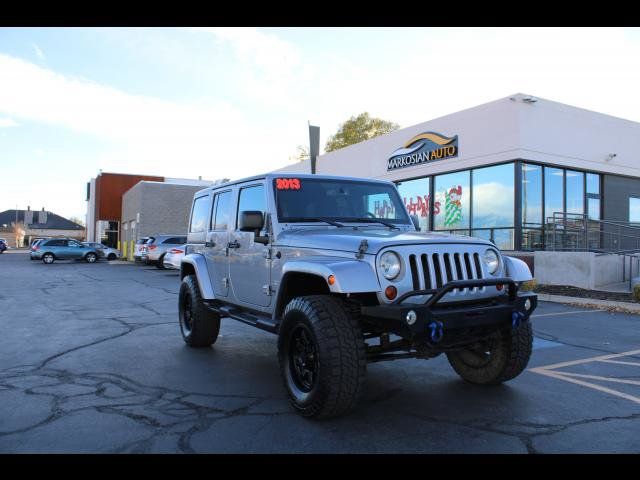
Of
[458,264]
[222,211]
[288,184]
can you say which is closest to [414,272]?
[458,264]

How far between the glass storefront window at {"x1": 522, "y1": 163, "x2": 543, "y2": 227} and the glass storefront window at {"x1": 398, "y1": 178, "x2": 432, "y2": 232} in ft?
13.7

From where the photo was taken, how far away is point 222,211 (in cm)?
623

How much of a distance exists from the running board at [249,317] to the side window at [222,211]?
94 centimetres

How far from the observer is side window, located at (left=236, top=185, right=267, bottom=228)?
531 centimetres

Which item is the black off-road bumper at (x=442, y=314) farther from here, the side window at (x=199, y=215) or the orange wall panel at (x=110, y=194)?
the orange wall panel at (x=110, y=194)

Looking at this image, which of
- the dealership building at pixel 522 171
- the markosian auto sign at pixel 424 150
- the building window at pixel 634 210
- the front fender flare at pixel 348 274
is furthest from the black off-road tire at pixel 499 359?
the building window at pixel 634 210

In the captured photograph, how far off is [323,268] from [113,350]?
3784 millimetres

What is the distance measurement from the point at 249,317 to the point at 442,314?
218cm

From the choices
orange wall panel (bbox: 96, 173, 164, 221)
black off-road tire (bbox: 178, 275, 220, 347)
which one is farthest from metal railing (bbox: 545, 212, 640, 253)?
orange wall panel (bbox: 96, 173, 164, 221)

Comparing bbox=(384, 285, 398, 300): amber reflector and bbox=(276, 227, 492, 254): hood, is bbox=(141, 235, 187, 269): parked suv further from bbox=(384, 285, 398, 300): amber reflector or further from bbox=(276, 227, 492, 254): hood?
bbox=(384, 285, 398, 300): amber reflector

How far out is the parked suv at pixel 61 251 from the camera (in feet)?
105

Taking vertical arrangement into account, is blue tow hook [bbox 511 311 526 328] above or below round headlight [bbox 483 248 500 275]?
below

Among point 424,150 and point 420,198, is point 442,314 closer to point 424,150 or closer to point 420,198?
point 424,150
